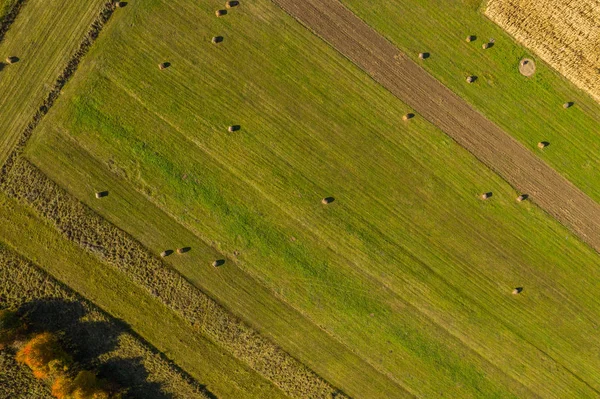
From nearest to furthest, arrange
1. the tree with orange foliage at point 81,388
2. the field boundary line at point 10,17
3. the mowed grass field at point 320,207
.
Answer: the tree with orange foliage at point 81,388 < the field boundary line at point 10,17 < the mowed grass field at point 320,207

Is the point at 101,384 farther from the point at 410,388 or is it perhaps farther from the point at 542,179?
the point at 542,179

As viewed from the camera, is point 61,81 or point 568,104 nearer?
point 61,81

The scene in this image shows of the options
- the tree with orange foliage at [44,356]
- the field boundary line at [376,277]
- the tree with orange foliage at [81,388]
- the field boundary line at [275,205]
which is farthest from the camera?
the field boundary line at [376,277]

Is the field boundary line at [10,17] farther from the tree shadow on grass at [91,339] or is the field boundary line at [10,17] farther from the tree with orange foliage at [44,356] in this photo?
the tree with orange foliage at [44,356]

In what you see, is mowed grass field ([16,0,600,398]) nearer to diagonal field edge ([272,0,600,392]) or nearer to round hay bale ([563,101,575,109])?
diagonal field edge ([272,0,600,392])

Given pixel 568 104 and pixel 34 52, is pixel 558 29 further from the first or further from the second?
pixel 34 52

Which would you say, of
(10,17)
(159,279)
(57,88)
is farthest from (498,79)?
(10,17)

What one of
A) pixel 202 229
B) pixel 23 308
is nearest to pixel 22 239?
pixel 23 308

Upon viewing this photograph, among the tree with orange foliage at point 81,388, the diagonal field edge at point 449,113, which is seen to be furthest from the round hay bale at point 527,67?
the tree with orange foliage at point 81,388
